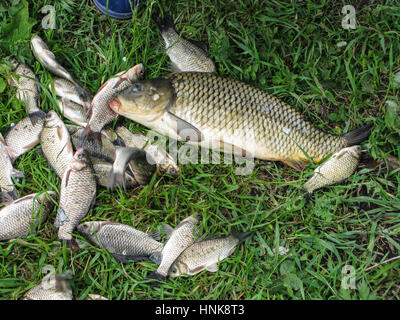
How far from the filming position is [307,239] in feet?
10.9

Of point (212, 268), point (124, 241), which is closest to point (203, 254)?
point (212, 268)

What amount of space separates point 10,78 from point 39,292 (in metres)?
1.79

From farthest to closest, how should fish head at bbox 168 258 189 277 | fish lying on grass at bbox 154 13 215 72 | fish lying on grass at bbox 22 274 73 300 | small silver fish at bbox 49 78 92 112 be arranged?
fish lying on grass at bbox 154 13 215 72 → small silver fish at bbox 49 78 92 112 → fish head at bbox 168 258 189 277 → fish lying on grass at bbox 22 274 73 300

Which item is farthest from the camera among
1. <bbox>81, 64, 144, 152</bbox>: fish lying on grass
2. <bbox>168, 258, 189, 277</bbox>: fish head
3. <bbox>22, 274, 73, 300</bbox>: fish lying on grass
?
<bbox>81, 64, 144, 152</bbox>: fish lying on grass

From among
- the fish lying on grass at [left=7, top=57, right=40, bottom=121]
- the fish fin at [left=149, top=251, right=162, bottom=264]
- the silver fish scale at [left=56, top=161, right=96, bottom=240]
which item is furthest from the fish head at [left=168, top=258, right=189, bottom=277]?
the fish lying on grass at [left=7, top=57, right=40, bottom=121]

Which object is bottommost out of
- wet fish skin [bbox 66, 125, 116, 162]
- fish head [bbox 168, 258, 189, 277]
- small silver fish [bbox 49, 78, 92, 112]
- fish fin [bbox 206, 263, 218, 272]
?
fish fin [bbox 206, 263, 218, 272]

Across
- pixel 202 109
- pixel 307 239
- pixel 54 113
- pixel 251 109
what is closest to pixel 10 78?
pixel 54 113

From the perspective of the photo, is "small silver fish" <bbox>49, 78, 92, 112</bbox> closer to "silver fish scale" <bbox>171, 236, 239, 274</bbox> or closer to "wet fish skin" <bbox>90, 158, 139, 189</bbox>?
"wet fish skin" <bbox>90, 158, 139, 189</bbox>

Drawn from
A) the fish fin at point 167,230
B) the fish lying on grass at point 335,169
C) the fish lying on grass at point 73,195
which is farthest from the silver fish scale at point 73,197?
the fish lying on grass at point 335,169

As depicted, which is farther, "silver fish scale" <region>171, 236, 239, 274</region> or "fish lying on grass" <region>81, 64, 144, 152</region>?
"fish lying on grass" <region>81, 64, 144, 152</region>

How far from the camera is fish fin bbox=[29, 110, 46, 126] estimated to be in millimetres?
3326

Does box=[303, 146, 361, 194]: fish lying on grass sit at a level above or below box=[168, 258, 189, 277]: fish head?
above
